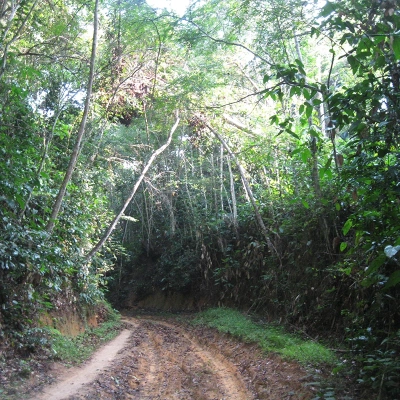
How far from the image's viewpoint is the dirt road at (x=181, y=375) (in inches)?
253

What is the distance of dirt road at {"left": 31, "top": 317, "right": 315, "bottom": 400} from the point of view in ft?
21.1

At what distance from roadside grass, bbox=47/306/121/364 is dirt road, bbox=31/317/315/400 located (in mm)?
314

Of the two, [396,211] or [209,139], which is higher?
[209,139]

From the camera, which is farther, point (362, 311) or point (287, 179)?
point (287, 179)

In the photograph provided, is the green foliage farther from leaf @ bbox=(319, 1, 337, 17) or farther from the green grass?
leaf @ bbox=(319, 1, 337, 17)

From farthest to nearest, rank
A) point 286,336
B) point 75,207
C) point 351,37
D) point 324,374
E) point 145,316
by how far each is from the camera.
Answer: point 145,316 < point 75,207 < point 286,336 < point 324,374 < point 351,37

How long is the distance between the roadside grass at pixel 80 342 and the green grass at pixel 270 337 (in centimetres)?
334

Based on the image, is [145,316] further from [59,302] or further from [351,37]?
[351,37]

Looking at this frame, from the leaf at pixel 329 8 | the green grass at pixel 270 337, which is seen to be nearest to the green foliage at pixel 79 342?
the green grass at pixel 270 337

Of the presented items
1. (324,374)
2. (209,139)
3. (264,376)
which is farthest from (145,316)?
(324,374)

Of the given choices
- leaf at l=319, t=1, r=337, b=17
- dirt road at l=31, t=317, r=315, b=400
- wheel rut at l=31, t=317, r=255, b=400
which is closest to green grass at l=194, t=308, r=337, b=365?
dirt road at l=31, t=317, r=315, b=400

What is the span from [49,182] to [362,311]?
792 cm

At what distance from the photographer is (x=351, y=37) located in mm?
4043

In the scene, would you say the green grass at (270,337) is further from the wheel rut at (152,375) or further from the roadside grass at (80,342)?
the roadside grass at (80,342)
